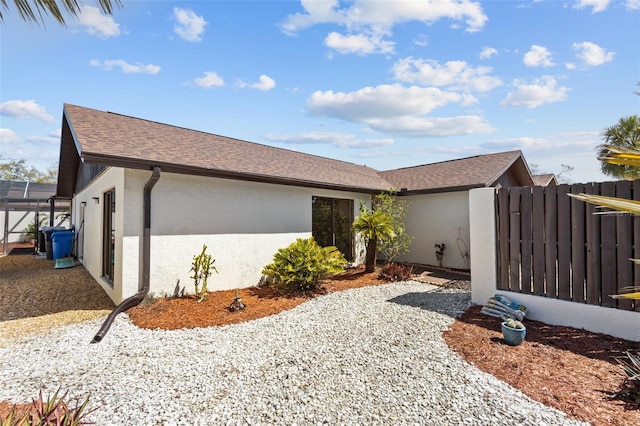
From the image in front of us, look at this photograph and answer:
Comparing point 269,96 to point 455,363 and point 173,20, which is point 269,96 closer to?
point 173,20

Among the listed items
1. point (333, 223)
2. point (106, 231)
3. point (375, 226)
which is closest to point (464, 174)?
point (375, 226)

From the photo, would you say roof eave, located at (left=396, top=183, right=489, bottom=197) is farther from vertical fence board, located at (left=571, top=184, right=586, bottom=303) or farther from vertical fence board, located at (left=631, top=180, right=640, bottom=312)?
vertical fence board, located at (left=631, top=180, right=640, bottom=312)

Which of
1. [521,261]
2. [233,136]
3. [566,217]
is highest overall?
[233,136]

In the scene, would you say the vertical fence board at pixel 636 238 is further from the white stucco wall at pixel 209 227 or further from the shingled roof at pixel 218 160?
the white stucco wall at pixel 209 227

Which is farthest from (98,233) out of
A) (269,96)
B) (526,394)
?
(526,394)

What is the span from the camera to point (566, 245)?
519 centimetres

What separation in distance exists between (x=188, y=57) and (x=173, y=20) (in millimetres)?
1555

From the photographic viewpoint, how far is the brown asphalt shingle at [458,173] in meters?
10.8

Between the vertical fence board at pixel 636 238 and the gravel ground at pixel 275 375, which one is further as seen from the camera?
the vertical fence board at pixel 636 238

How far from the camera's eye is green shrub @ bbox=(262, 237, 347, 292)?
7.45 meters

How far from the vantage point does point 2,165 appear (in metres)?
36.3

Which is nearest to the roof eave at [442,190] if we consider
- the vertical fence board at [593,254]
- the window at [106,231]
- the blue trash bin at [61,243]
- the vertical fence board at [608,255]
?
the vertical fence board at [593,254]

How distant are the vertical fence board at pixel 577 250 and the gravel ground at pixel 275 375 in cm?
206

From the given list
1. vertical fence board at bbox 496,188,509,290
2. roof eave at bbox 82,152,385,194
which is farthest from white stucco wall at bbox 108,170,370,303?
vertical fence board at bbox 496,188,509,290
